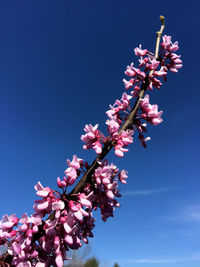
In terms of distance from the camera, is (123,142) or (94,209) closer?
(123,142)

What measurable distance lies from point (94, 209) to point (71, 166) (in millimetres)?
590

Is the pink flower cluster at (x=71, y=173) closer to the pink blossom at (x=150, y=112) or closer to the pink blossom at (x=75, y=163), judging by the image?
the pink blossom at (x=75, y=163)

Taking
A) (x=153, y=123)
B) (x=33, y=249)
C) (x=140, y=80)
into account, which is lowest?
(x=33, y=249)

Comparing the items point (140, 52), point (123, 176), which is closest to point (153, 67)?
point (140, 52)

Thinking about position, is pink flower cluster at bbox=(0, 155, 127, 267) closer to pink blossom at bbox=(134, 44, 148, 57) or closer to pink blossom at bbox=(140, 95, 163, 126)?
pink blossom at bbox=(140, 95, 163, 126)

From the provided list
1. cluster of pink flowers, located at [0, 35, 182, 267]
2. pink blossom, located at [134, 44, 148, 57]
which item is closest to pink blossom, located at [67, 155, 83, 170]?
cluster of pink flowers, located at [0, 35, 182, 267]

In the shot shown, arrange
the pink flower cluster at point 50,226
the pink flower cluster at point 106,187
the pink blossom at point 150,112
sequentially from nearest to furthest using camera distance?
the pink flower cluster at point 50,226, the pink flower cluster at point 106,187, the pink blossom at point 150,112

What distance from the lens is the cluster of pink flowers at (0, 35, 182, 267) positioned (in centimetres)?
184

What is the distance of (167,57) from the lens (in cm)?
276

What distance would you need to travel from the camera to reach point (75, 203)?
6.71 feet

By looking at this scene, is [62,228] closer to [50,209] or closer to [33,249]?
[50,209]

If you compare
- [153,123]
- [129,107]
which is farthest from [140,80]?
[153,123]

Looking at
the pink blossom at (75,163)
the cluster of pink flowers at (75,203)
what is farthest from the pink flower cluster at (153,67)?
the pink blossom at (75,163)

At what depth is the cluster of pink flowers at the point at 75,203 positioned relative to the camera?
1.84m
